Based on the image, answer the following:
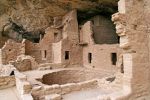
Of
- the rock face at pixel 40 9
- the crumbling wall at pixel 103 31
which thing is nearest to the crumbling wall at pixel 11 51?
the rock face at pixel 40 9

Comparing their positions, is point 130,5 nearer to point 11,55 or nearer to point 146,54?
point 146,54

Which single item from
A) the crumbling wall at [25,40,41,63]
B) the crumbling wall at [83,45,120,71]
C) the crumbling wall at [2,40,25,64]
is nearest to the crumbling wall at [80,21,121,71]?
the crumbling wall at [83,45,120,71]

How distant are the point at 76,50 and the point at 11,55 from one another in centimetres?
541

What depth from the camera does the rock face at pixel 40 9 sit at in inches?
519

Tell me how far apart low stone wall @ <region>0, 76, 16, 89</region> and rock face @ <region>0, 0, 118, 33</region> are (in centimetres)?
694

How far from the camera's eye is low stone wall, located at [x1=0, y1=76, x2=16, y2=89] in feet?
24.9

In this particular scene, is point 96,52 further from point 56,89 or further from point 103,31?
point 56,89

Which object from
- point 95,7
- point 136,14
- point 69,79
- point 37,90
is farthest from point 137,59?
point 95,7

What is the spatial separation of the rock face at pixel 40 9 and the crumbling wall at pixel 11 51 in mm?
2851

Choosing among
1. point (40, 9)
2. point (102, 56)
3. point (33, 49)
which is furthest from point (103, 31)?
point (33, 49)

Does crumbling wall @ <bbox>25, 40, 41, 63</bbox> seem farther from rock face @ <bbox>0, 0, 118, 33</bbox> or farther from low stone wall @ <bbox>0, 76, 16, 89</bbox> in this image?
low stone wall @ <bbox>0, 76, 16, 89</bbox>

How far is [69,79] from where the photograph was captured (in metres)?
12.8

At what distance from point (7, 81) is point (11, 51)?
7.57 m

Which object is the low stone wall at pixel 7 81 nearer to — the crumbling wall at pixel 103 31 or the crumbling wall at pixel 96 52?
the crumbling wall at pixel 96 52
